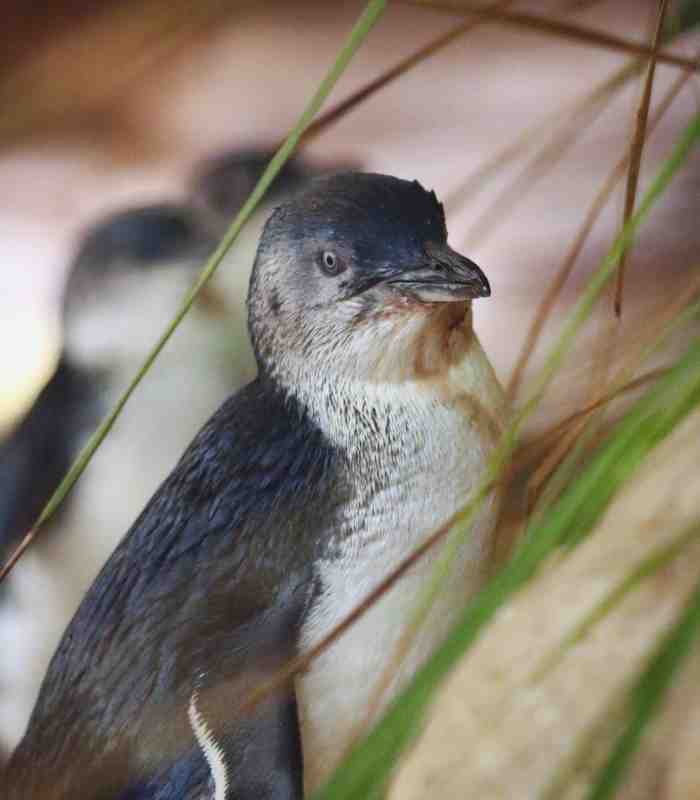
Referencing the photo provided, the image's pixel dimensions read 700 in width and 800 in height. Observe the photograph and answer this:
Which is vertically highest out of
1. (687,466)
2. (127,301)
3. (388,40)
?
(388,40)

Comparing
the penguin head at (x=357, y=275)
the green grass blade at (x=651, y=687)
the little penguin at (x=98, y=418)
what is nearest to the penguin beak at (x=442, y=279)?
the penguin head at (x=357, y=275)

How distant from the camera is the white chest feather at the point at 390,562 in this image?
1.70 feet

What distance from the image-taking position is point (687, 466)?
1.18ft

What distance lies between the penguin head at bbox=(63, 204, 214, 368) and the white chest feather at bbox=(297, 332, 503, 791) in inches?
5.1

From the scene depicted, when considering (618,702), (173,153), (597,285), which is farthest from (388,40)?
(618,702)

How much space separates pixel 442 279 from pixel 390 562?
0.13 m

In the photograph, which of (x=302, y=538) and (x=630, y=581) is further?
(x=302, y=538)

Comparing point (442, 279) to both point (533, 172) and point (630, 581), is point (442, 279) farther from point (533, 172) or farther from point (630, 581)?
point (630, 581)

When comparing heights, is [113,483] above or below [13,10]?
below

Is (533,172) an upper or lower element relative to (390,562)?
upper

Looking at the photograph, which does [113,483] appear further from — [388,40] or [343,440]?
[388,40]

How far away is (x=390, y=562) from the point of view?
53 cm

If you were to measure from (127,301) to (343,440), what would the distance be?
0.48 ft

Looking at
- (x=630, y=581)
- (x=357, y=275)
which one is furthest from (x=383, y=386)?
(x=630, y=581)
